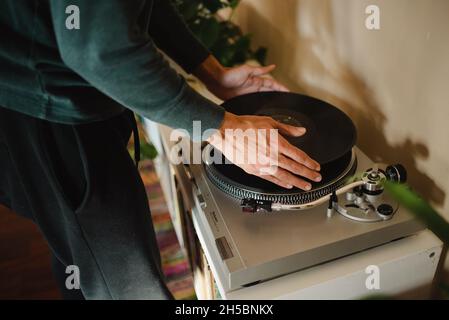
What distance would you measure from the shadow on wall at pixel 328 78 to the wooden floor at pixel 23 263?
3.88 ft

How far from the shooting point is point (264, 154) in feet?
2.17

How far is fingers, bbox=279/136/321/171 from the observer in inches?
26.2

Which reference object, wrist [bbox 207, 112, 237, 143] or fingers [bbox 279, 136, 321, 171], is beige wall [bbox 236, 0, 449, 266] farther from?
wrist [bbox 207, 112, 237, 143]

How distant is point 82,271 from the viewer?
0.85 m

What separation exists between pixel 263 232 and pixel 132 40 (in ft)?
1.23

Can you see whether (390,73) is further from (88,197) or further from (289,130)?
(88,197)

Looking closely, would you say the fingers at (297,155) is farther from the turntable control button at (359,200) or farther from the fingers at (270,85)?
the fingers at (270,85)

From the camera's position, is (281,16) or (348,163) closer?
(348,163)

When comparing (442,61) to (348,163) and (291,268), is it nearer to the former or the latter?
(348,163)

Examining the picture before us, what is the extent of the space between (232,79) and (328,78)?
0.33m

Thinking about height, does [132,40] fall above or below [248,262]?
above

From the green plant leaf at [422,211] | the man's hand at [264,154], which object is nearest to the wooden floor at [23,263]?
the man's hand at [264,154]

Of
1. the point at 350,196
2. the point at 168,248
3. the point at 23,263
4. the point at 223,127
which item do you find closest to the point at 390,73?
the point at 350,196

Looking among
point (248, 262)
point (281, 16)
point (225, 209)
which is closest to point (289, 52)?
point (281, 16)
